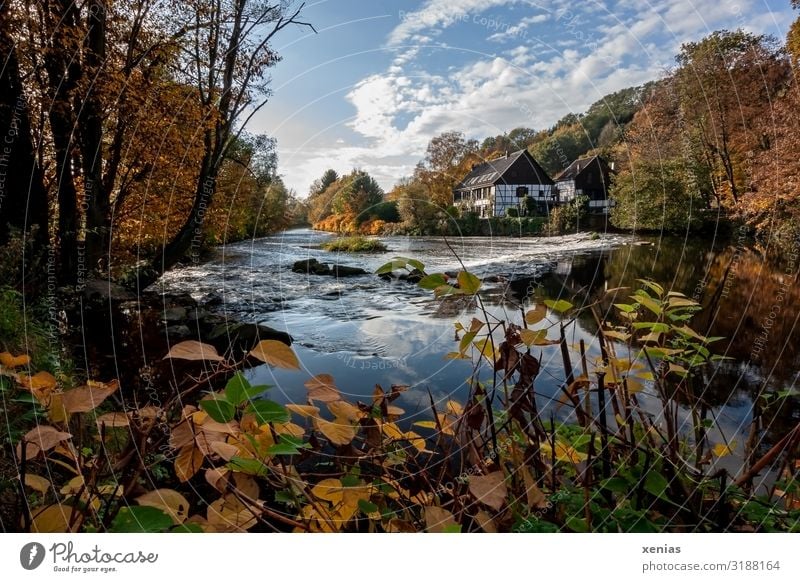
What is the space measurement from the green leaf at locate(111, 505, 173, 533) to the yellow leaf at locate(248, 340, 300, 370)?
0.26 m

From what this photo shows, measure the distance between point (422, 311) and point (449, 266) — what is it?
1.10 feet

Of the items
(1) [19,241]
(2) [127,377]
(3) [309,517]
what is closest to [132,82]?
(1) [19,241]

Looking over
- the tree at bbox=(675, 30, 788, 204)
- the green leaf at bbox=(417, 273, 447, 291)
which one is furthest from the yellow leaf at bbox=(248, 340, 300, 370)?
the tree at bbox=(675, 30, 788, 204)

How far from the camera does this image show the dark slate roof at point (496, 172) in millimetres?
997

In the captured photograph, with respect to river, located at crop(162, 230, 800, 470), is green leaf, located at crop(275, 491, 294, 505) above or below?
below

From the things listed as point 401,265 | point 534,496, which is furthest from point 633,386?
point 401,265

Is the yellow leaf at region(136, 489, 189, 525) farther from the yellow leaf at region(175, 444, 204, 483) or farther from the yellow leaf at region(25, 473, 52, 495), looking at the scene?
the yellow leaf at region(25, 473, 52, 495)

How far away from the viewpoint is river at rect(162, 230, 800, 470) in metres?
1.08

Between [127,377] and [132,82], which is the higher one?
[132,82]

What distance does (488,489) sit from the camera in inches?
24.3
